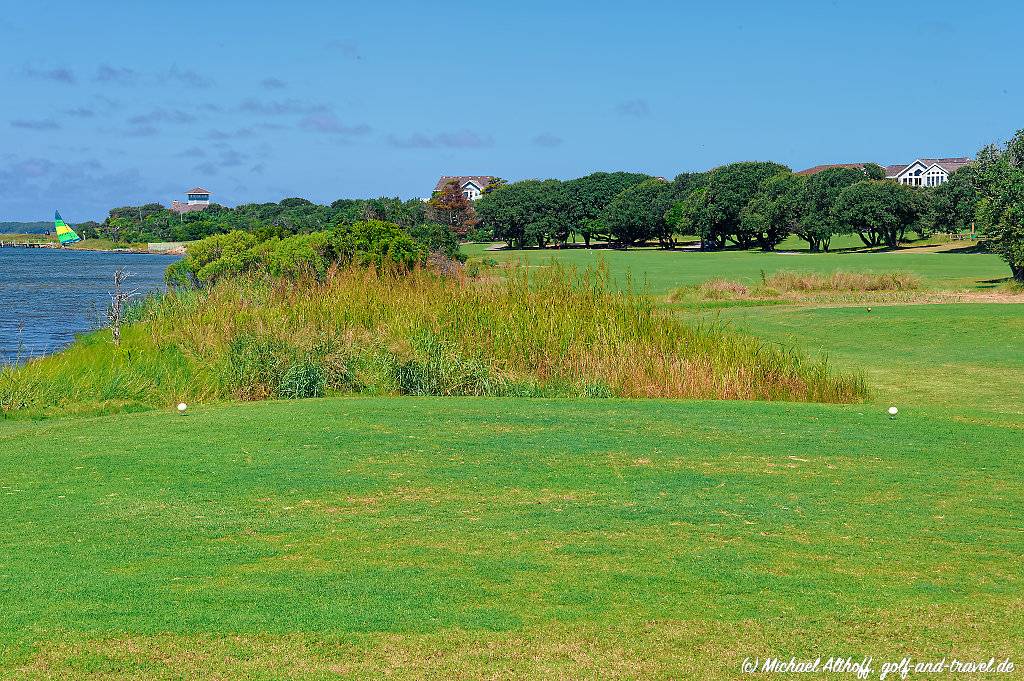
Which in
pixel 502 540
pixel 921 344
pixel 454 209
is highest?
pixel 454 209

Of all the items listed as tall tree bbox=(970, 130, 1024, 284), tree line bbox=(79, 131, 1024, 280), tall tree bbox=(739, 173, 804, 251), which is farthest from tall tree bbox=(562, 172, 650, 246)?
tall tree bbox=(970, 130, 1024, 284)

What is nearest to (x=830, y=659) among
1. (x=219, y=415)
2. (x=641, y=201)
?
(x=219, y=415)

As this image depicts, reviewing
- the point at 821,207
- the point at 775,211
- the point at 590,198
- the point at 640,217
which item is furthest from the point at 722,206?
the point at 590,198

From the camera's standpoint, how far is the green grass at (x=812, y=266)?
5122cm

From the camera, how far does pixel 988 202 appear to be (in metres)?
44.6

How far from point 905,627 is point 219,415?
27.8 ft

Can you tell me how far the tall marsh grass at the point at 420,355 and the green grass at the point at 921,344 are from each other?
153 cm

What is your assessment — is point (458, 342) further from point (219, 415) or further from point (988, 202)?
point (988, 202)

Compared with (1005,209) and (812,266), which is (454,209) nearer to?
(812,266)

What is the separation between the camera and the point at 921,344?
22.5m

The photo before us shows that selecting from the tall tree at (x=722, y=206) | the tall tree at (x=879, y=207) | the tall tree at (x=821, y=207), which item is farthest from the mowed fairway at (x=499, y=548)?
the tall tree at (x=722, y=206)

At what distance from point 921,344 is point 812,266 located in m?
45.2

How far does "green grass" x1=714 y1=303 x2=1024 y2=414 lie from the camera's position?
615 inches

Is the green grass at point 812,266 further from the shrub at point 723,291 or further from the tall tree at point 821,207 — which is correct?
the tall tree at point 821,207
